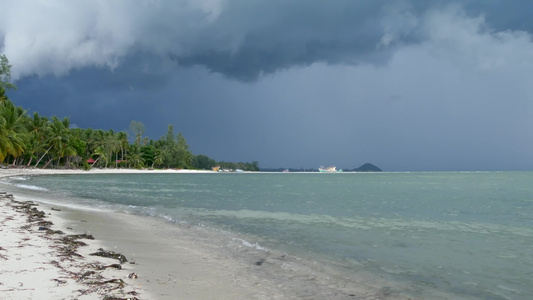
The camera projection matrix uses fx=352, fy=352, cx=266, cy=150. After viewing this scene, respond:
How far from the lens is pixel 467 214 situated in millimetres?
23234


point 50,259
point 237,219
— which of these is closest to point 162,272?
point 50,259

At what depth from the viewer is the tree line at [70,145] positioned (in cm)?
6806

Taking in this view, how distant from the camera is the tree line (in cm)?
6806

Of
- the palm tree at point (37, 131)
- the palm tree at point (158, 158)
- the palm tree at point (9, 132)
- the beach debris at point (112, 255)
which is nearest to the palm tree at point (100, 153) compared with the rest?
the palm tree at point (37, 131)

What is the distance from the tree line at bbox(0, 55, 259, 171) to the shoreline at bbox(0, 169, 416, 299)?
56203mm

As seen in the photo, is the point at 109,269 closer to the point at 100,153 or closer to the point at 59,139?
the point at 59,139

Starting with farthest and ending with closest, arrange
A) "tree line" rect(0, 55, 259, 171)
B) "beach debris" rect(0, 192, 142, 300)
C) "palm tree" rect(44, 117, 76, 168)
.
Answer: "palm tree" rect(44, 117, 76, 168), "tree line" rect(0, 55, 259, 171), "beach debris" rect(0, 192, 142, 300)

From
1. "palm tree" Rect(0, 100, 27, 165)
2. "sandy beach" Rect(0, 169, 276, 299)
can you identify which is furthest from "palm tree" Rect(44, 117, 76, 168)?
"sandy beach" Rect(0, 169, 276, 299)

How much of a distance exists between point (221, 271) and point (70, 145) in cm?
10580

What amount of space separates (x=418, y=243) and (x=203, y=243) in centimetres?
803

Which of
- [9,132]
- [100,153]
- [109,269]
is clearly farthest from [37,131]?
[109,269]

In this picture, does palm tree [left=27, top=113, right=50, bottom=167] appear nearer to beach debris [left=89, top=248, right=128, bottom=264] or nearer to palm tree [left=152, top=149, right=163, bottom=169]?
palm tree [left=152, top=149, right=163, bottom=169]

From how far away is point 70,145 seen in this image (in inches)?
3912

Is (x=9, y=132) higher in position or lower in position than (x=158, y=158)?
higher
